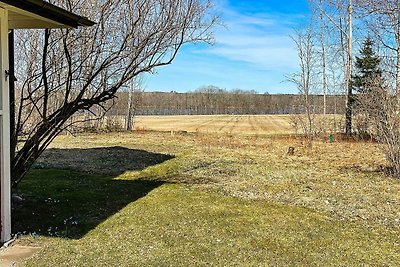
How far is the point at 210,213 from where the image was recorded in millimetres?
5844

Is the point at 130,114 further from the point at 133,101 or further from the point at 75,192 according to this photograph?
the point at 75,192

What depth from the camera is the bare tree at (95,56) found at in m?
5.95

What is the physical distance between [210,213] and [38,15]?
11.2ft

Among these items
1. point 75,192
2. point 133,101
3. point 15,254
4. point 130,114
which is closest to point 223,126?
point 133,101

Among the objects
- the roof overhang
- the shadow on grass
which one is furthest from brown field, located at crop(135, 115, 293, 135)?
the roof overhang

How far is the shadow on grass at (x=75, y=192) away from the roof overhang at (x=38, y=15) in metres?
2.50

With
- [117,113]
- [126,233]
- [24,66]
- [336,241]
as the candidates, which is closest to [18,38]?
[24,66]

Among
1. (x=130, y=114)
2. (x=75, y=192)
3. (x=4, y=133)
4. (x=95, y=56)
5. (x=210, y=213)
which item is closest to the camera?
(x=4, y=133)

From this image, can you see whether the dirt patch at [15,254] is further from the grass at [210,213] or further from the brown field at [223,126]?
the brown field at [223,126]

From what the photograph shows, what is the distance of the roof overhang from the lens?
4137 millimetres

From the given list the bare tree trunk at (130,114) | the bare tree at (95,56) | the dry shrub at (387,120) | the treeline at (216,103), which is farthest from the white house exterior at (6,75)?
the treeline at (216,103)

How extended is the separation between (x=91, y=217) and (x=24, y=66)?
3.03m

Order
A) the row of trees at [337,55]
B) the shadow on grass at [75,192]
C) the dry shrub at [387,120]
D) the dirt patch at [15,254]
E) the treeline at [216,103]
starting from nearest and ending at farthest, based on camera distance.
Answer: the dirt patch at [15,254], the shadow on grass at [75,192], the dry shrub at [387,120], the row of trees at [337,55], the treeline at [216,103]

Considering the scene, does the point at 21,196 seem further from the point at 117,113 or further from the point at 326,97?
the point at 326,97
